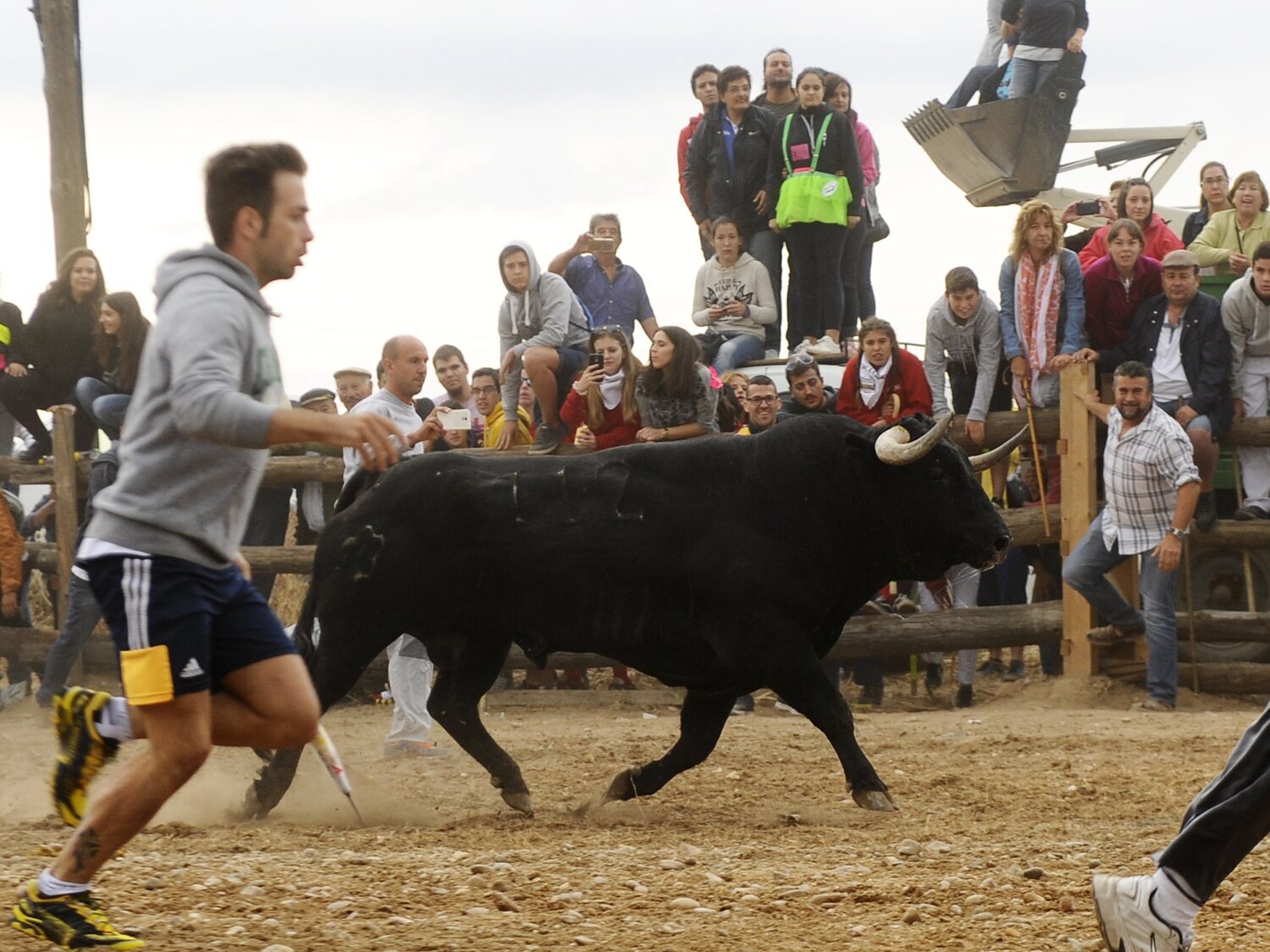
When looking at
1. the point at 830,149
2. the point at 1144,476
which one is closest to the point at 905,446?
the point at 1144,476

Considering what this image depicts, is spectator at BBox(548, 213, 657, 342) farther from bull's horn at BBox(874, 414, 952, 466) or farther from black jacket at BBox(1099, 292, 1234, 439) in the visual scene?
bull's horn at BBox(874, 414, 952, 466)

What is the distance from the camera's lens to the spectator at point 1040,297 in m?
10.3

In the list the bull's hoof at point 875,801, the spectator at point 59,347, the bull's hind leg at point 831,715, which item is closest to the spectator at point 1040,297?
the bull's hind leg at point 831,715

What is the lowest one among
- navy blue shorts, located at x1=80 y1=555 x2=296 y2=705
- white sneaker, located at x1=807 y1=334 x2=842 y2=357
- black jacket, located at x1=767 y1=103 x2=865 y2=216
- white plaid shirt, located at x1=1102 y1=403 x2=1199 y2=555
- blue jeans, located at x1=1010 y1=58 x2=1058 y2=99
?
navy blue shorts, located at x1=80 y1=555 x2=296 y2=705

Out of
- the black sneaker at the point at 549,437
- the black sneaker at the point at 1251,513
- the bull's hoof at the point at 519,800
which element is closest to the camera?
the bull's hoof at the point at 519,800

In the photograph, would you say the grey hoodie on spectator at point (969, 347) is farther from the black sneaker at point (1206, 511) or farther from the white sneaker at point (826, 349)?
the black sneaker at point (1206, 511)

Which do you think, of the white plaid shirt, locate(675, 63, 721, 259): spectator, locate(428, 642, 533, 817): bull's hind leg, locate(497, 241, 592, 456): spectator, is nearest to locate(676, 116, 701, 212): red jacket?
locate(675, 63, 721, 259): spectator

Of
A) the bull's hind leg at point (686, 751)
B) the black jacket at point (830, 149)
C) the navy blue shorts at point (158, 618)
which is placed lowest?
the bull's hind leg at point (686, 751)

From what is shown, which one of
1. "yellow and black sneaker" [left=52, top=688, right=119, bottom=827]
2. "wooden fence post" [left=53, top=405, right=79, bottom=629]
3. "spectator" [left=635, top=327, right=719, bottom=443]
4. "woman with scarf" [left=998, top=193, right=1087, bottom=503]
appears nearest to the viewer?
"yellow and black sneaker" [left=52, top=688, right=119, bottom=827]

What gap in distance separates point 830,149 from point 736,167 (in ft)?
2.65

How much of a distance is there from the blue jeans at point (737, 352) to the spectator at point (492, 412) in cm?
137

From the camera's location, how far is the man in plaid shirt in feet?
32.4

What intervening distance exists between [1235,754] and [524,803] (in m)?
4.04

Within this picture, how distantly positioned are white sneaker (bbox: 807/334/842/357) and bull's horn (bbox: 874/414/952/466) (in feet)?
14.3
